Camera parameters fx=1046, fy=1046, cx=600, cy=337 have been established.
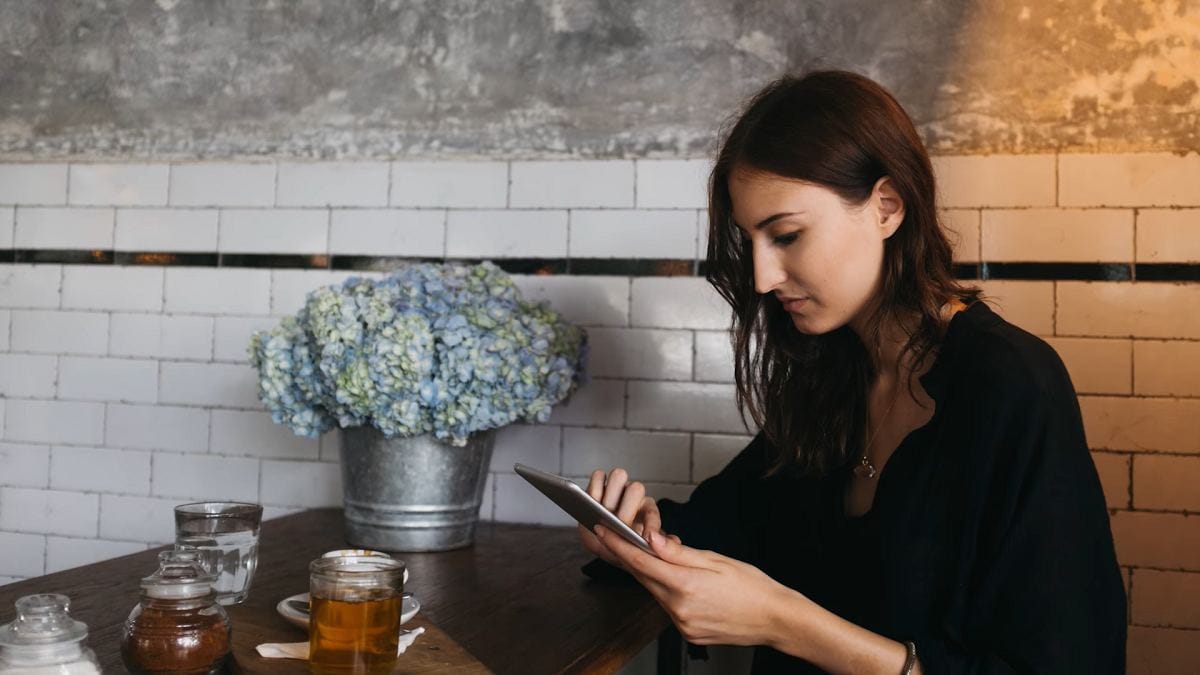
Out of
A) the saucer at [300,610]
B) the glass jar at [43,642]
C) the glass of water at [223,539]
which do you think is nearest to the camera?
the glass jar at [43,642]

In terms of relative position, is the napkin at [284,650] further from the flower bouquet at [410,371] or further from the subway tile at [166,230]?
the subway tile at [166,230]

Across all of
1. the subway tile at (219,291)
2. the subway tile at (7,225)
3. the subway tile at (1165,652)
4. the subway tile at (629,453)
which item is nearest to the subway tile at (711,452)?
the subway tile at (629,453)

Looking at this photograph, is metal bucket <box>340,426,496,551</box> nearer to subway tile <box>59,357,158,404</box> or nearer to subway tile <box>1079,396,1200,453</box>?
subway tile <box>59,357,158,404</box>

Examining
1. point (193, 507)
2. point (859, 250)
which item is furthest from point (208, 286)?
point (859, 250)

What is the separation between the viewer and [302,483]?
8.63 feet

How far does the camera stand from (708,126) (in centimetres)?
243

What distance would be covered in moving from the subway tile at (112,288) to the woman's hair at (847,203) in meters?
1.61

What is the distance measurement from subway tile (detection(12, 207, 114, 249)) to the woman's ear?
2.07 m

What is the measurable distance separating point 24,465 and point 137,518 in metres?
0.36

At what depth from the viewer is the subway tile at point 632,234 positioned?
2.43 m

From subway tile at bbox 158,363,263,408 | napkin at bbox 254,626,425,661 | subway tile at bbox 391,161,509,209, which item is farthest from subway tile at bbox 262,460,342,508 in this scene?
napkin at bbox 254,626,425,661

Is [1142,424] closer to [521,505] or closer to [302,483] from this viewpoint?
[521,505]

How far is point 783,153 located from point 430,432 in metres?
0.85

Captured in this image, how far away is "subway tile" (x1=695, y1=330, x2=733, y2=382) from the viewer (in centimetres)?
242
